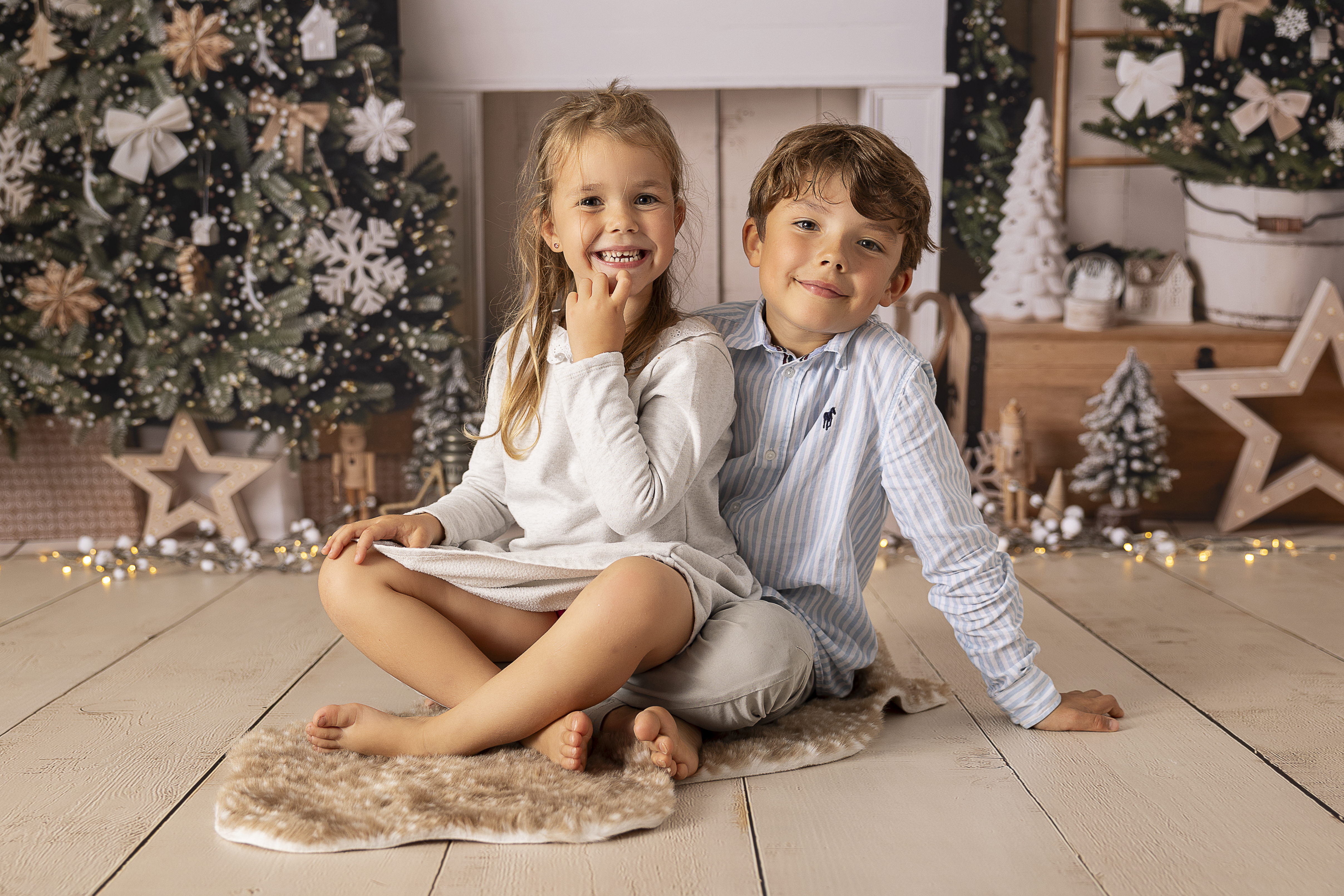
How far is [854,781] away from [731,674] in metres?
0.16

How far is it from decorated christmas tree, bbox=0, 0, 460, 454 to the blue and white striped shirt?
3.69 ft

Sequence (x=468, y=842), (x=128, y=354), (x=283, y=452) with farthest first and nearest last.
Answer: (x=283, y=452), (x=128, y=354), (x=468, y=842)

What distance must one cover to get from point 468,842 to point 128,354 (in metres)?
1.59

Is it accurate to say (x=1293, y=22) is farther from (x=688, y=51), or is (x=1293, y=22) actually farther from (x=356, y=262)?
(x=356, y=262)

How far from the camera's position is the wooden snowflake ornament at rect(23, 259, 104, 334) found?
82.2 inches

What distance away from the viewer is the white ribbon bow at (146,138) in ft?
6.83

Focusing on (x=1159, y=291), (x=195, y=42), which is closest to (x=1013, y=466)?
(x=1159, y=291)

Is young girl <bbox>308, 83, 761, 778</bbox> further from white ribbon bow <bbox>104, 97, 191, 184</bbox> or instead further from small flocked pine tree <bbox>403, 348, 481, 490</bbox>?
white ribbon bow <bbox>104, 97, 191, 184</bbox>

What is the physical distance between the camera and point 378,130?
217cm

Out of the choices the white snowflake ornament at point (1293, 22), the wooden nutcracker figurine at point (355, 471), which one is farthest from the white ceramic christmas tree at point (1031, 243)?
the wooden nutcracker figurine at point (355, 471)

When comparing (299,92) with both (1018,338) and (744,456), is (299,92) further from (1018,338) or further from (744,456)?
(1018,338)

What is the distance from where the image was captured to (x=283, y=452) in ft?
7.49

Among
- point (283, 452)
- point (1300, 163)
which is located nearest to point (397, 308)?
point (283, 452)

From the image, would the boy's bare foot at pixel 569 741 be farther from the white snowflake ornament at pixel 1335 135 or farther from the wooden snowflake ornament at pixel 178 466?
the white snowflake ornament at pixel 1335 135
